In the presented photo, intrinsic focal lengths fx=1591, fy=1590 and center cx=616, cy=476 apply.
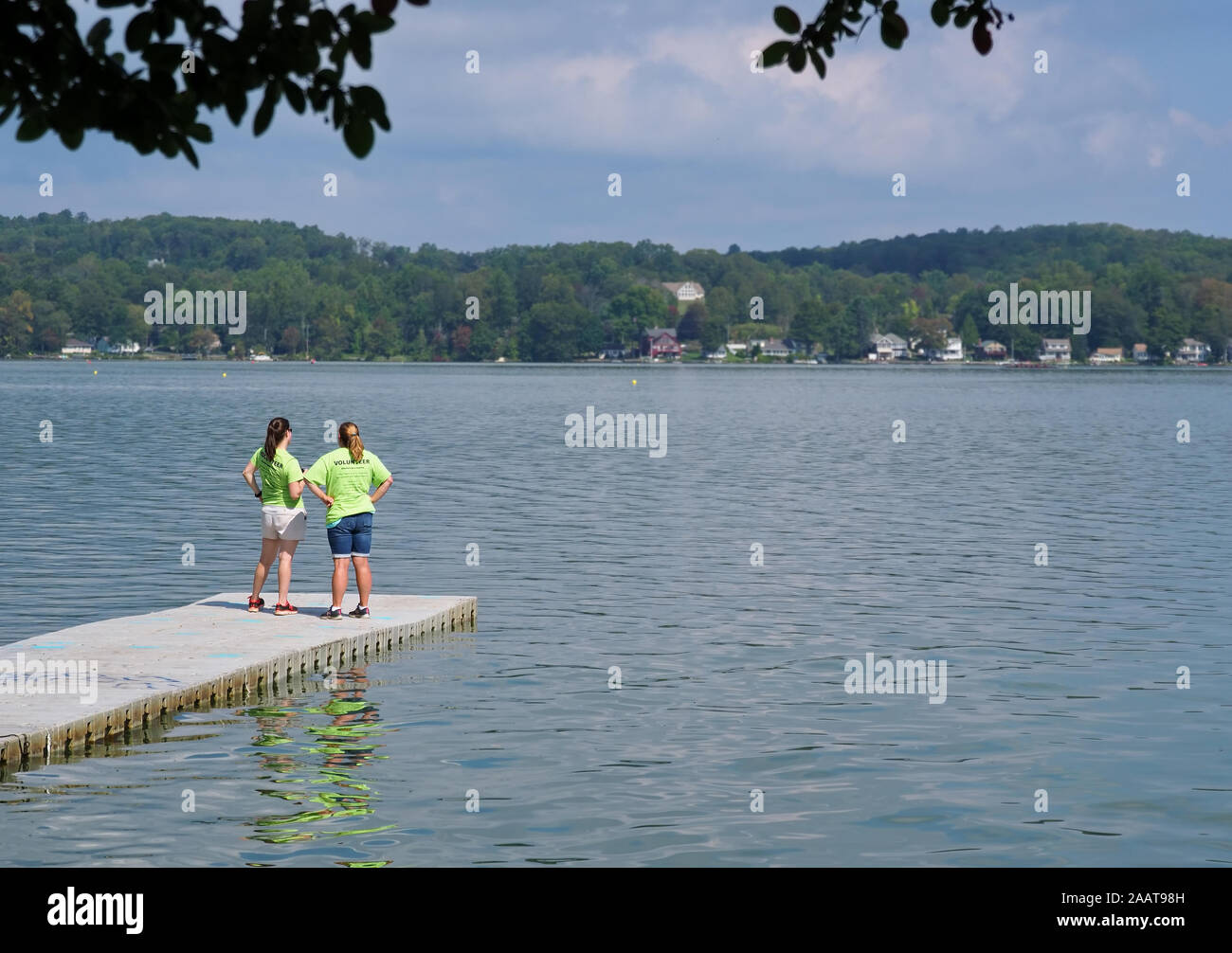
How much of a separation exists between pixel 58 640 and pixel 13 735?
4.15 metres

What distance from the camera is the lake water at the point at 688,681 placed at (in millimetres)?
12430

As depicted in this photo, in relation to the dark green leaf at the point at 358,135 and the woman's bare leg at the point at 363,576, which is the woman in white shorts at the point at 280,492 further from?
the dark green leaf at the point at 358,135

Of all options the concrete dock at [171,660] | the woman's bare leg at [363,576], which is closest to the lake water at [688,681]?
the concrete dock at [171,660]

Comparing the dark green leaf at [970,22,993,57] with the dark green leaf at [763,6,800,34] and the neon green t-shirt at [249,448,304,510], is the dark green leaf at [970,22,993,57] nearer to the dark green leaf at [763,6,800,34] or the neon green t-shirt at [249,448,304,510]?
the dark green leaf at [763,6,800,34]

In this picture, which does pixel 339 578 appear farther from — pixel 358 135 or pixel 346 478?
pixel 358 135

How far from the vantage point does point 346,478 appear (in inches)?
716

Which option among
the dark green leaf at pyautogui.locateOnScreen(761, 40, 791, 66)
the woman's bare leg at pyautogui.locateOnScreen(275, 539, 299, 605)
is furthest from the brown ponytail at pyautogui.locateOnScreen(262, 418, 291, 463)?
the dark green leaf at pyautogui.locateOnScreen(761, 40, 791, 66)

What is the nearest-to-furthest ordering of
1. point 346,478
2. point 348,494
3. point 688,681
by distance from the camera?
point 688,681 → point 346,478 → point 348,494

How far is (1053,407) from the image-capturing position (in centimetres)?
11319

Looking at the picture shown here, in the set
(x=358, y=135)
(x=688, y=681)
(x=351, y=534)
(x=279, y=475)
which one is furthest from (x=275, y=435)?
(x=358, y=135)

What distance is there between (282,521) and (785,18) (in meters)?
11.6

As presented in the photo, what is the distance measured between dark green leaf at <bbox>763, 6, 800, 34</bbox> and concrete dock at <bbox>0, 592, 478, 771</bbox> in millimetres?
8936
